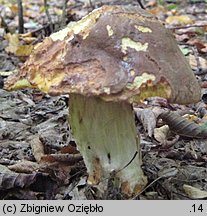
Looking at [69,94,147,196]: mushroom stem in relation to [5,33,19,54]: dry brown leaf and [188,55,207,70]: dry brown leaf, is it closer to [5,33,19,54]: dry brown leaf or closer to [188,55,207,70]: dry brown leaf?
[188,55,207,70]: dry brown leaf

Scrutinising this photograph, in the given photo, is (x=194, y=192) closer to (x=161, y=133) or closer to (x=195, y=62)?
(x=161, y=133)

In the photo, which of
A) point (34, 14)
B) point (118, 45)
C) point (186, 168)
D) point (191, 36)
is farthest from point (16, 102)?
point (34, 14)

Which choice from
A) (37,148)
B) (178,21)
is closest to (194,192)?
(37,148)

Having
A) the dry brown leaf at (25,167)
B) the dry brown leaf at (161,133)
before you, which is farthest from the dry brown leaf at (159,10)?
the dry brown leaf at (25,167)

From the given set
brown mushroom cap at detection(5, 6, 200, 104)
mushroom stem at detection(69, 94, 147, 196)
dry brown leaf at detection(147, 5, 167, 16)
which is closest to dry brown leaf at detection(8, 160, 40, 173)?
mushroom stem at detection(69, 94, 147, 196)

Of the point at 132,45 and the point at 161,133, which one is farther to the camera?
the point at 161,133

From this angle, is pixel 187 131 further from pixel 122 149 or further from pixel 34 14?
pixel 34 14

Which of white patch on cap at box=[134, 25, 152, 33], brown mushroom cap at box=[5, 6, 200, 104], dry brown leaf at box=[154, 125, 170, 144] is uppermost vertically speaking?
white patch on cap at box=[134, 25, 152, 33]
